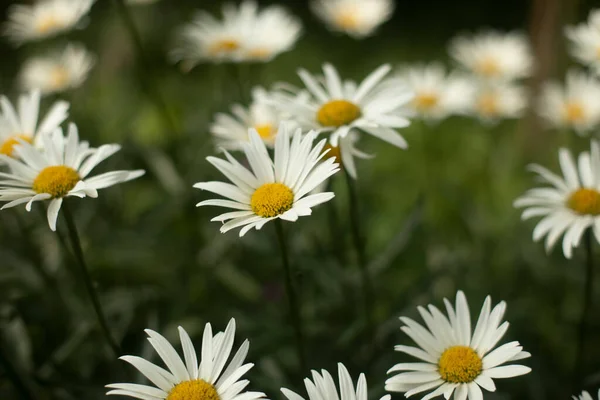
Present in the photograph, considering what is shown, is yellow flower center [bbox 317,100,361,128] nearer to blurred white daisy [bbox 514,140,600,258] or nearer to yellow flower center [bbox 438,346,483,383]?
blurred white daisy [bbox 514,140,600,258]

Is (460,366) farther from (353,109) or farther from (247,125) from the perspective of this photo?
(247,125)

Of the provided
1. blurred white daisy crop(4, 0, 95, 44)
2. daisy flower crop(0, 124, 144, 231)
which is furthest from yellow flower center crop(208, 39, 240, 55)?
daisy flower crop(0, 124, 144, 231)

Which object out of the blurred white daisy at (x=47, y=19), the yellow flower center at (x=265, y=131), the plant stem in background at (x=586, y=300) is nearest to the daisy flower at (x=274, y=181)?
the yellow flower center at (x=265, y=131)

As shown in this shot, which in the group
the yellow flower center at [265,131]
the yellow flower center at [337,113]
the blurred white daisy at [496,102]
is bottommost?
the yellow flower center at [337,113]

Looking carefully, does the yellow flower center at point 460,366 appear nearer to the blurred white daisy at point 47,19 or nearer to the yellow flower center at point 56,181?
the yellow flower center at point 56,181

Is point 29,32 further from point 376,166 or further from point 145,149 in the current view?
point 376,166

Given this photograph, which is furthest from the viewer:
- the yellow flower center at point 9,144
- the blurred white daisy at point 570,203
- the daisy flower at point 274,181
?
the yellow flower center at point 9,144

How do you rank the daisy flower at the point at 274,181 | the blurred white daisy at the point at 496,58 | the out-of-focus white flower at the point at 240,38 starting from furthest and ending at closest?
1. the blurred white daisy at the point at 496,58
2. the out-of-focus white flower at the point at 240,38
3. the daisy flower at the point at 274,181
